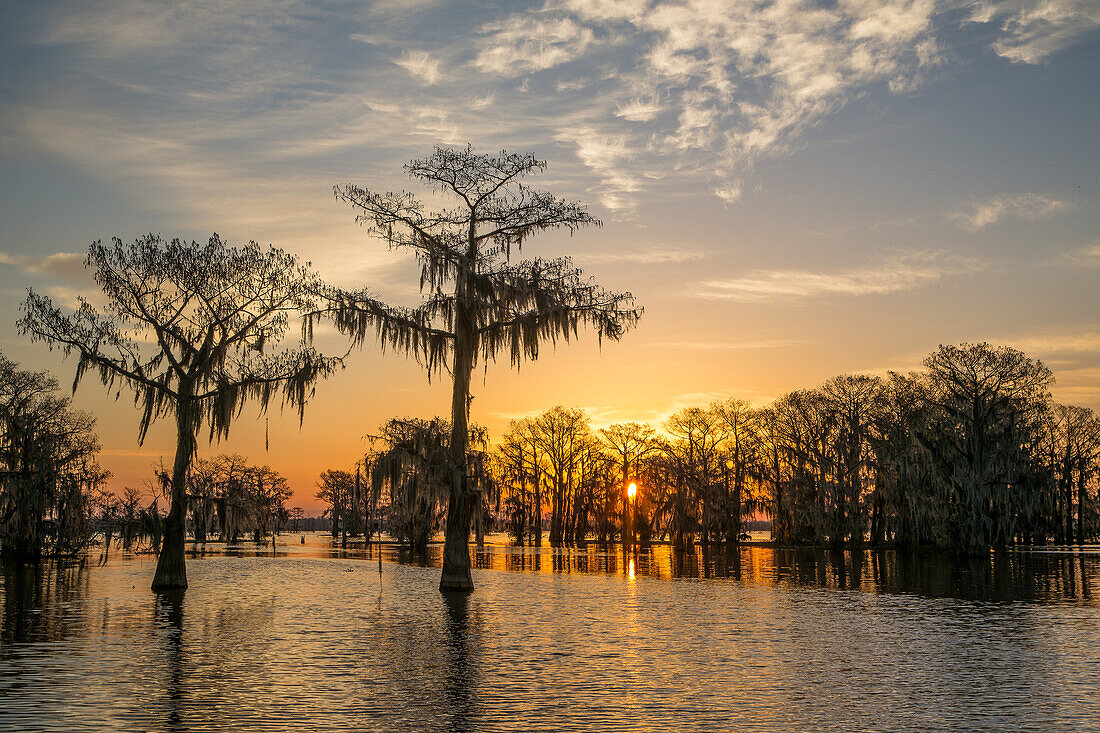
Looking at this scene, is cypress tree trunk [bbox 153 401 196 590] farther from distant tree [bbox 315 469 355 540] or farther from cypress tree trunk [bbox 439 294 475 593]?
distant tree [bbox 315 469 355 540]

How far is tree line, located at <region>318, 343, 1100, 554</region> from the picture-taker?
57406 mm

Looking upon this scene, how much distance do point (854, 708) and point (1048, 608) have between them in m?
18.1

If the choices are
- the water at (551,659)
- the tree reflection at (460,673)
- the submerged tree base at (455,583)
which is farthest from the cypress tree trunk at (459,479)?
the tree reflection at (460,673)

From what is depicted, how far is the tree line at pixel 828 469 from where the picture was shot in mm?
57406

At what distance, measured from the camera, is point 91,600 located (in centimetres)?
2808

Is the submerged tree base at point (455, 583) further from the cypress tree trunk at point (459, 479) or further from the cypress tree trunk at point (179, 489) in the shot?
the cypress tree trunk at point (179, 489)

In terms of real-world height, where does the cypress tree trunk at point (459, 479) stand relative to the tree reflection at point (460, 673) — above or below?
above

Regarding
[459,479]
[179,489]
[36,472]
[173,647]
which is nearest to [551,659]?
[173,647]

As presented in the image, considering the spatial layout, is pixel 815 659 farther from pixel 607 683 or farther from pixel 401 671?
pixel 401 671

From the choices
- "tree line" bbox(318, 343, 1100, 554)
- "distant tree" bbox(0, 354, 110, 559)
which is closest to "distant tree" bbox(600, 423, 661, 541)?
"tree line" bbox(318, 343, 1100, 554)

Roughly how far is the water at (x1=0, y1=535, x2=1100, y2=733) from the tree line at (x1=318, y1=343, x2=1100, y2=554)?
8.39 meters

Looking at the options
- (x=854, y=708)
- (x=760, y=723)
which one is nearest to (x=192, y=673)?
(x=760, y=723)

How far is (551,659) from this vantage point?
16.0 meters

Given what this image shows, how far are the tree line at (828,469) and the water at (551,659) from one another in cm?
839
